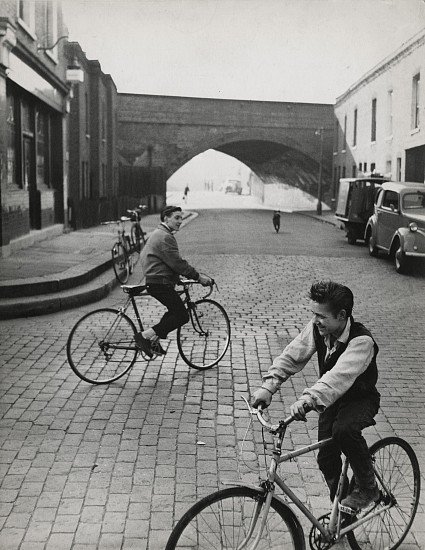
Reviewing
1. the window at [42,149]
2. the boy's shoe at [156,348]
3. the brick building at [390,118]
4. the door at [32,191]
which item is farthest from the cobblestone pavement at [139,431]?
the brick building at [390,118]

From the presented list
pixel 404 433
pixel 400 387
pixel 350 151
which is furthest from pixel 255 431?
pixel 350 151

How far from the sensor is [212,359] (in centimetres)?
737

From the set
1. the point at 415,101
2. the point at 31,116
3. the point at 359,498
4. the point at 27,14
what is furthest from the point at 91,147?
the point at 359,498

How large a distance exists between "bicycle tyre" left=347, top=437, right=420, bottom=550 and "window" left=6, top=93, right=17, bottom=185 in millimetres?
13845

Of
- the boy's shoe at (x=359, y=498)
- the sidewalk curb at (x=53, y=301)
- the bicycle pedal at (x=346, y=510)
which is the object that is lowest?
the sidewalk curb at (x=53, y=301)

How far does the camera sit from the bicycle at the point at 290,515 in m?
2.91

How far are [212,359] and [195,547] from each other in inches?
172

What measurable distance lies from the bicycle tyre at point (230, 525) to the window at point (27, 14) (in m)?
13.9

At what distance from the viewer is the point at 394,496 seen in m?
3.67

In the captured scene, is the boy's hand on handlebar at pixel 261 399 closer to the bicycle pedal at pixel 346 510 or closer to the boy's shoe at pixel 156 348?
the bicycle pedal at pixel 346 510

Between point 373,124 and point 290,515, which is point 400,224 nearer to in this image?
point 290,515

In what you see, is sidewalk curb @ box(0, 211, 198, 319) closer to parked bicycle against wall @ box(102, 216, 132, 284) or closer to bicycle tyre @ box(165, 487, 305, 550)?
parked bicycle against wall @ box(102, 216, 132, 284)

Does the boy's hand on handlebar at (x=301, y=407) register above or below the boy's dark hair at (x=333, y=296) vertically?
below

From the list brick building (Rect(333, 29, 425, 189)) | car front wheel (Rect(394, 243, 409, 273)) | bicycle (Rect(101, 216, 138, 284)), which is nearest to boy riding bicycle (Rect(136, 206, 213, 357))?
bicycle (Rect(101, 216, 138, 284))
